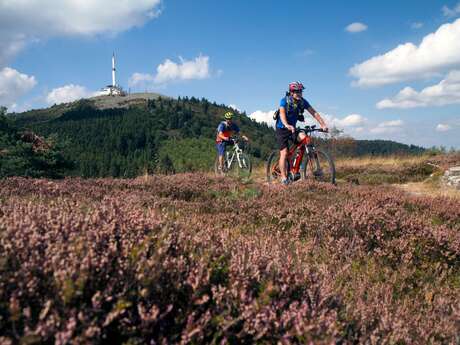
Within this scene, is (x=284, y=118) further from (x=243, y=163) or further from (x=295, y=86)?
(x=243, y=163)

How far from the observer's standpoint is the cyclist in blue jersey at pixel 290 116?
31.2ft

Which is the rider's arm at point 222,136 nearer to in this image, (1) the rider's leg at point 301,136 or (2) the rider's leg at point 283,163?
(2) the rider's leg at point 283,163

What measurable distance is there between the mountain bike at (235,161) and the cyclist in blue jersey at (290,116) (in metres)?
3.42

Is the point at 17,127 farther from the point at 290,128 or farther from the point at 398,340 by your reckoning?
the point at 398,340

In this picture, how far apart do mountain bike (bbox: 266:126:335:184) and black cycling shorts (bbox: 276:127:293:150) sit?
19cm

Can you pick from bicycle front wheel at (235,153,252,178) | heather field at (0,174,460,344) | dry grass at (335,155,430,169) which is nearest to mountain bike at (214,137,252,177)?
bicycle front wheel at (235,153,252,178)

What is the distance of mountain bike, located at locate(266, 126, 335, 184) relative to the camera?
31.0ft

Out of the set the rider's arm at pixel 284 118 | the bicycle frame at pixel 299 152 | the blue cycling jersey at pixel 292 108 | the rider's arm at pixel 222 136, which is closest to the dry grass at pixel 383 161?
the rider's arm at pixel 222 136

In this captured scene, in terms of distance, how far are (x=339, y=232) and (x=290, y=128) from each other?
509 cm

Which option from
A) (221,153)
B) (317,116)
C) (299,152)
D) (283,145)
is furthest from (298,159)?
(221,153)

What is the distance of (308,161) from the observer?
964cm

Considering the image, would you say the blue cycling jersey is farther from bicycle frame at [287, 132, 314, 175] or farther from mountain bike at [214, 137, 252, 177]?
mountain bike at [214, 137, 252, 177]

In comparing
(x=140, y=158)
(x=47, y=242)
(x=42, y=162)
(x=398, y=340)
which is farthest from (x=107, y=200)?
(x=140, y=158)

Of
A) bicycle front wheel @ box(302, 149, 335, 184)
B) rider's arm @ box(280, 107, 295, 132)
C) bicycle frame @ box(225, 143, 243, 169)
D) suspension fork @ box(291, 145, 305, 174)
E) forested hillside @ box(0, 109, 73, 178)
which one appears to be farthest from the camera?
bicycle frame @ box(225, 143, 243, 169)
